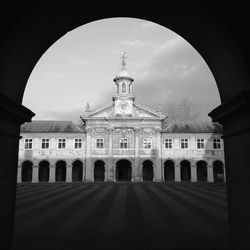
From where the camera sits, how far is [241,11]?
4.00 m

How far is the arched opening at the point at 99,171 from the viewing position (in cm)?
4394

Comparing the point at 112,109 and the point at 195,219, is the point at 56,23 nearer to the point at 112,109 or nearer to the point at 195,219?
the point at 195,219

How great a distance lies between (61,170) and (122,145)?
1125 centimetres

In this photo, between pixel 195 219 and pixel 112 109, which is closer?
pixel 195 219

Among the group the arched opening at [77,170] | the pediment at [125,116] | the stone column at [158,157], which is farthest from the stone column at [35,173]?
the stone column at [158,157]

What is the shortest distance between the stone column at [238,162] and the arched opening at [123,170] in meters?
40.1

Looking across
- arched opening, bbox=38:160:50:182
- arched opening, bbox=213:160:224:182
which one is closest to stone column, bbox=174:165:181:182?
arched opening, bbox=213:160:224:182

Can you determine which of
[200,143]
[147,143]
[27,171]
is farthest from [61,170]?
[200,143]

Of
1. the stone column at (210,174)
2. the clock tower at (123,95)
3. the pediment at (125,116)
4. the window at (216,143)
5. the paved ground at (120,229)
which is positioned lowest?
the paved ground at (120,229)

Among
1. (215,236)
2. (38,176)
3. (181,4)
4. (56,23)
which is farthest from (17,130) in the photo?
(38,176)

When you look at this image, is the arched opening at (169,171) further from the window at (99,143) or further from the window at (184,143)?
the window at (99,143)

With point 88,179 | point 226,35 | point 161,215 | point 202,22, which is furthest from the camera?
point 88,179

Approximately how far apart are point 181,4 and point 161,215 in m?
8.70

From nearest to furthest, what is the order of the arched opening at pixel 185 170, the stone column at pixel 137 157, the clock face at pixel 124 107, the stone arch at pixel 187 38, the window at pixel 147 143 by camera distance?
the stone arch at pixel 187 38, the stone column at pixel 137 157, the window at pixel 147 143, the clock face at pixel 124 107, the arched opening at pixel 185 170
